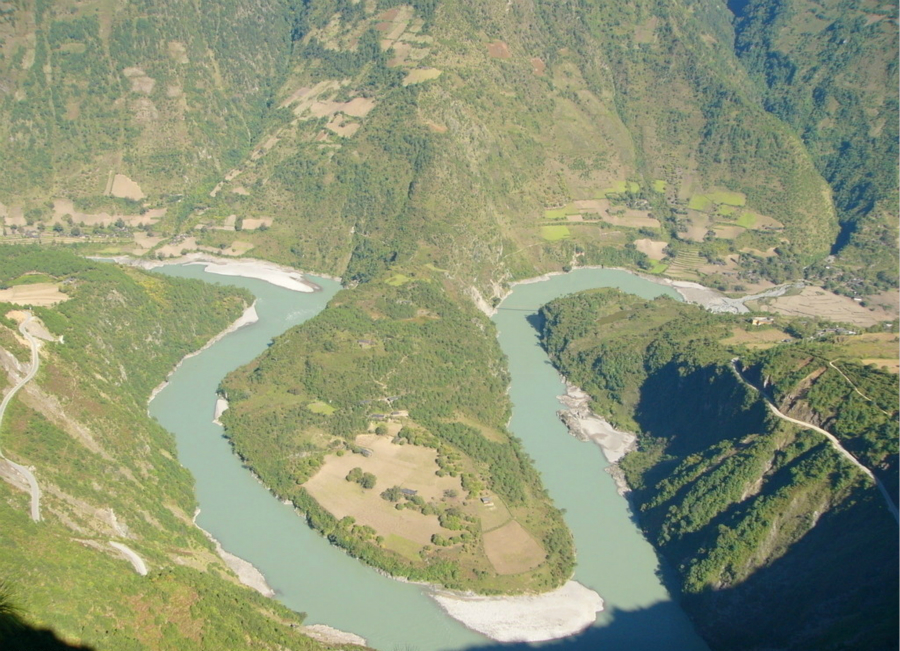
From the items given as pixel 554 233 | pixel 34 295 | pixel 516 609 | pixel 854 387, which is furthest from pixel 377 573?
pixel 554 233

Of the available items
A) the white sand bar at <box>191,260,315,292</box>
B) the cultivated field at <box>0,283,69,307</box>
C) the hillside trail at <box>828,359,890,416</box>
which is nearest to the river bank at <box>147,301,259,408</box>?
the white sand bar at <box>191,260,315,292</box>

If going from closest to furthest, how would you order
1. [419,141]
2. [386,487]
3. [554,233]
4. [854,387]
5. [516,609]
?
1. [516,609]
2. [854,387]
3. [386,487]
4. [419,141]
5. [554,233]

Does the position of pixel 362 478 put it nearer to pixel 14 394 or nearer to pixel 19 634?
pixel 14 394

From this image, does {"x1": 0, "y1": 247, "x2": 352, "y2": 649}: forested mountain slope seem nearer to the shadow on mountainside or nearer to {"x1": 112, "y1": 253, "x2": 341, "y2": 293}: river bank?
the shadow on mountainside

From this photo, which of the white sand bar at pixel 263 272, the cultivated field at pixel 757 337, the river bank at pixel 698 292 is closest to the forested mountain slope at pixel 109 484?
the white sand bar at pixel 263 272

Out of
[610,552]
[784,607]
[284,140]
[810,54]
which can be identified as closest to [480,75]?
[284,140]

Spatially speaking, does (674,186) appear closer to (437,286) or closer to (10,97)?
(437,286)

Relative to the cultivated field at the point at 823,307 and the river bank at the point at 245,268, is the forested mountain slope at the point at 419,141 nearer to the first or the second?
the river bank at the point at 245,268
